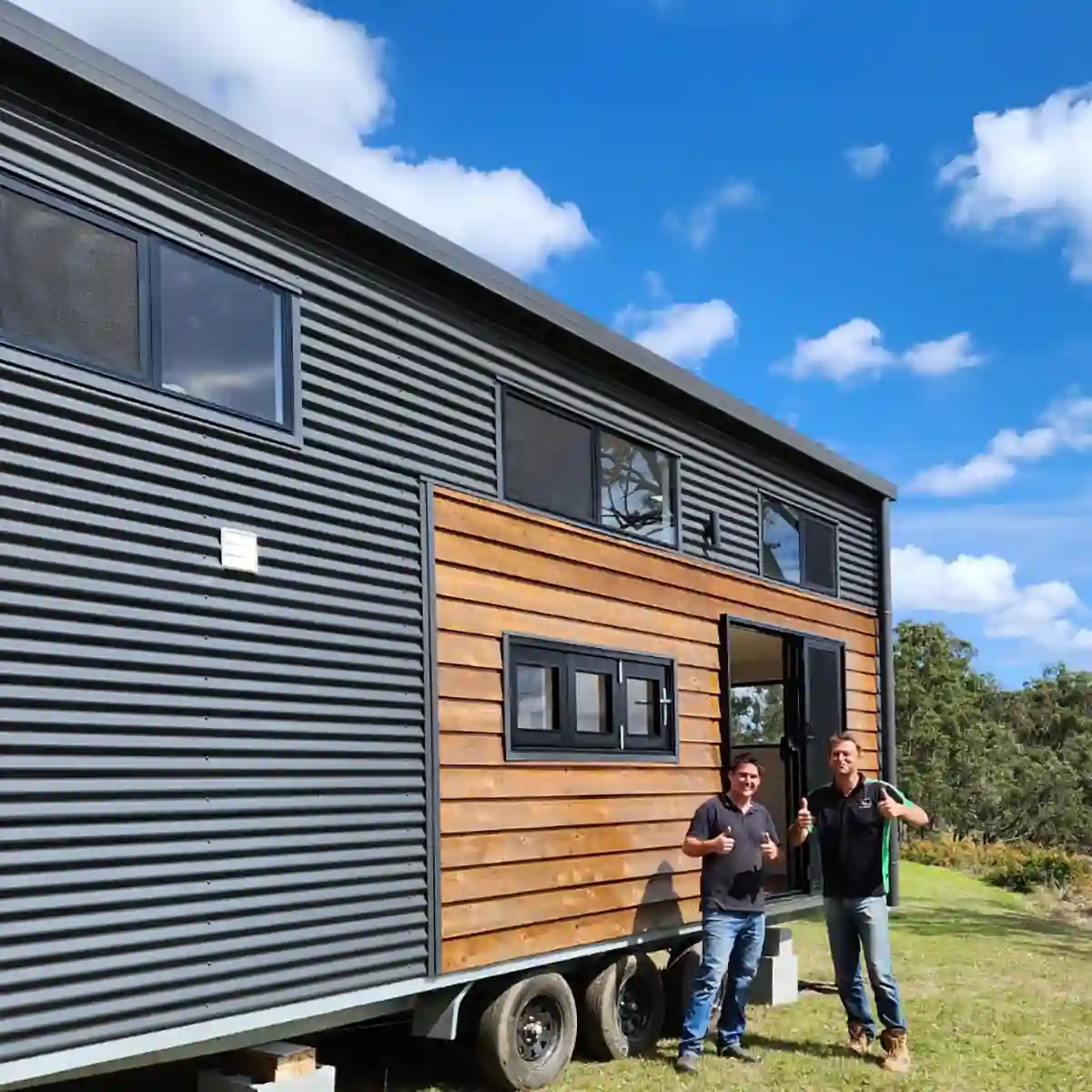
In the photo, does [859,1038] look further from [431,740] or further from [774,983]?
[431,740]

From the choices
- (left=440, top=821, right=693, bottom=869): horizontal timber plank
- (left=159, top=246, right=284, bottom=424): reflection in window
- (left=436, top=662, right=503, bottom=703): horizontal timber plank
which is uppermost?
(left=159, top=246, right=284, bottom=424): reflection in window

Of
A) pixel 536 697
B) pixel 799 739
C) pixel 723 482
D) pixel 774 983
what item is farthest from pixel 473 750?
pixel 799 739

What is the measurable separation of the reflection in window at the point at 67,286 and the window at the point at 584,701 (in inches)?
113

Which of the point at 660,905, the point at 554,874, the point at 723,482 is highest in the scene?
the point at 723,482

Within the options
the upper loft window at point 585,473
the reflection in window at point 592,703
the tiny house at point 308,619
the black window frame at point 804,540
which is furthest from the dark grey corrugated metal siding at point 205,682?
the black window frame at point 804,540

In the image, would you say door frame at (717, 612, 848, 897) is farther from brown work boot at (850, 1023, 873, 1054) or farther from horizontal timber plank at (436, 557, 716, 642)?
brown work boot at (850, 1023, 873, 1054)

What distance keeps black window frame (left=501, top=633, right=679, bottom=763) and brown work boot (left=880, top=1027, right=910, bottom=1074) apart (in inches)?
83.0

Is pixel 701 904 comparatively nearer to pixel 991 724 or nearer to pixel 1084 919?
pixel 1084 919

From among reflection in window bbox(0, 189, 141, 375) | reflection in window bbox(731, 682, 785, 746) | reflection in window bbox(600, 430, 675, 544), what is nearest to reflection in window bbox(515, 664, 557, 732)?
reflection in window bbox(600, 430, 675, 544)

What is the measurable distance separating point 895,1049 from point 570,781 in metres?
2.51

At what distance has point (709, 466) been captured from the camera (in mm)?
9500

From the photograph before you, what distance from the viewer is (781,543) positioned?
1045cm

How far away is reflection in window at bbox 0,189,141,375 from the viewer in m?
4.89

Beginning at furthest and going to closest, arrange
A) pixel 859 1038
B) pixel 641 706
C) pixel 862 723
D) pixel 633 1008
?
pixel 862 723
pixel 641 706
pixel 633 1008
pixel 859 1038
